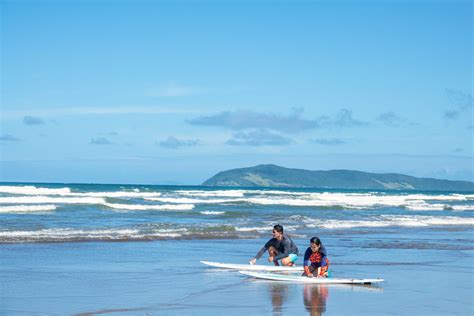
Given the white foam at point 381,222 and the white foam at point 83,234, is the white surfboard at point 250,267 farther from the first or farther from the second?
the white foam at point 381,222

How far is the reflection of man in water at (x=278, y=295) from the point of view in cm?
970

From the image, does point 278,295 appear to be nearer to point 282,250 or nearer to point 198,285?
point 198,285

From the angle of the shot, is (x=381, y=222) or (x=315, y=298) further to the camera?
(x=381, y=222)

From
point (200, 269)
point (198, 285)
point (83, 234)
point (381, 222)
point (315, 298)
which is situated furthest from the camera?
point (381, 222)

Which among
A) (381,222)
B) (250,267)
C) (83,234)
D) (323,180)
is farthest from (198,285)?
(323,180)

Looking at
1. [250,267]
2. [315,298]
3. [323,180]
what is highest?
[323,180]

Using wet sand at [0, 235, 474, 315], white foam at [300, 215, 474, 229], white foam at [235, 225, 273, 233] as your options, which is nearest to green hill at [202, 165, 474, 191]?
white foam at [300, 215, 474, 229]

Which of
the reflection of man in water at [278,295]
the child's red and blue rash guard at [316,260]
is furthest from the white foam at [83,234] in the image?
the reflection of man in water at [278,295]

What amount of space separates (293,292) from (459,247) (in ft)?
32.2

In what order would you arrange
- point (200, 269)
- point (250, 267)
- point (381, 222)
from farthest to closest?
point (381, 222) → point (250, 267) → point (200, 269)

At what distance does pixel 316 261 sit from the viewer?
12.9m

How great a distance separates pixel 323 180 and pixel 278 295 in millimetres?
160006

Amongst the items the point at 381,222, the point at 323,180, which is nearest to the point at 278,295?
the point at 381,222

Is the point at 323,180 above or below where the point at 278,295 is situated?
above
